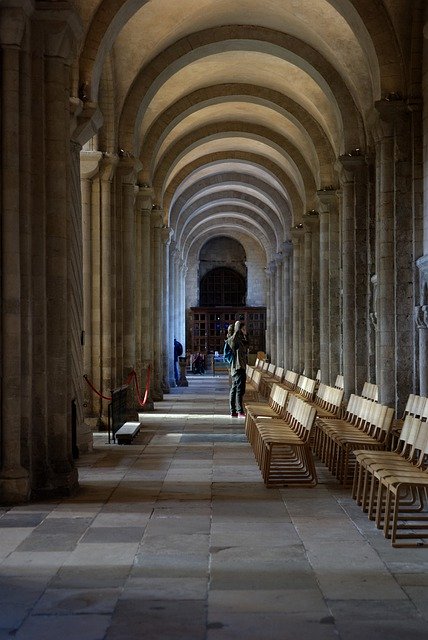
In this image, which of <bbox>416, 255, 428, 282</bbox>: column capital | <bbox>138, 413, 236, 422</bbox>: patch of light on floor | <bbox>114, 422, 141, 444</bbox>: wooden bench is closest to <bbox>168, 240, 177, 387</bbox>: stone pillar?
<bbox>138, 413, 236, 422</bbox>: patch of light on floor

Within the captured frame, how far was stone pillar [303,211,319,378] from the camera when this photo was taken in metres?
25.3

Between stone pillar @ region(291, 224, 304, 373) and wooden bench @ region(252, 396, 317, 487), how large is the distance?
15.9m

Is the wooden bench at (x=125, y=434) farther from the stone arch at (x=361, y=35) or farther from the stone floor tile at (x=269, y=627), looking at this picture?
the stone floor tile at (x=269, y=627)

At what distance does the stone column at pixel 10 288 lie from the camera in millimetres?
8391

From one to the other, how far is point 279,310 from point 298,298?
7.15m

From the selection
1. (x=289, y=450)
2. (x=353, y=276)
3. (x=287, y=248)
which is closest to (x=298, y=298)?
(x=287, y=248)

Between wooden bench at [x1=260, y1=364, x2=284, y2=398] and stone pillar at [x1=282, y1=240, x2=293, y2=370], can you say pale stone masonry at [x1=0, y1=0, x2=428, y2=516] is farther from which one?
stone pillar at [x1=282, y1=240, x2=293, y2=370]

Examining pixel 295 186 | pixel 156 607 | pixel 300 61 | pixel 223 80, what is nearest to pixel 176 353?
pixel 295 186

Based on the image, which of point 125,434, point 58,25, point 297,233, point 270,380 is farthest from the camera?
point 297,233

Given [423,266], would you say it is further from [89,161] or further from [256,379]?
[256,379]

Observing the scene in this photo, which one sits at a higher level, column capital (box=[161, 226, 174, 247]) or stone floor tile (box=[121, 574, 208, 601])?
column capital (box=[161, 226, 174, 247])

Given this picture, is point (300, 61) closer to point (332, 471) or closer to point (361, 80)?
point (361, 80)

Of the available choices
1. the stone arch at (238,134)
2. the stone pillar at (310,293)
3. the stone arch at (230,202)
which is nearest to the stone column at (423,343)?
the stone pillar at (310,293)

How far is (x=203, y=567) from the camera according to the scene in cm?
600
